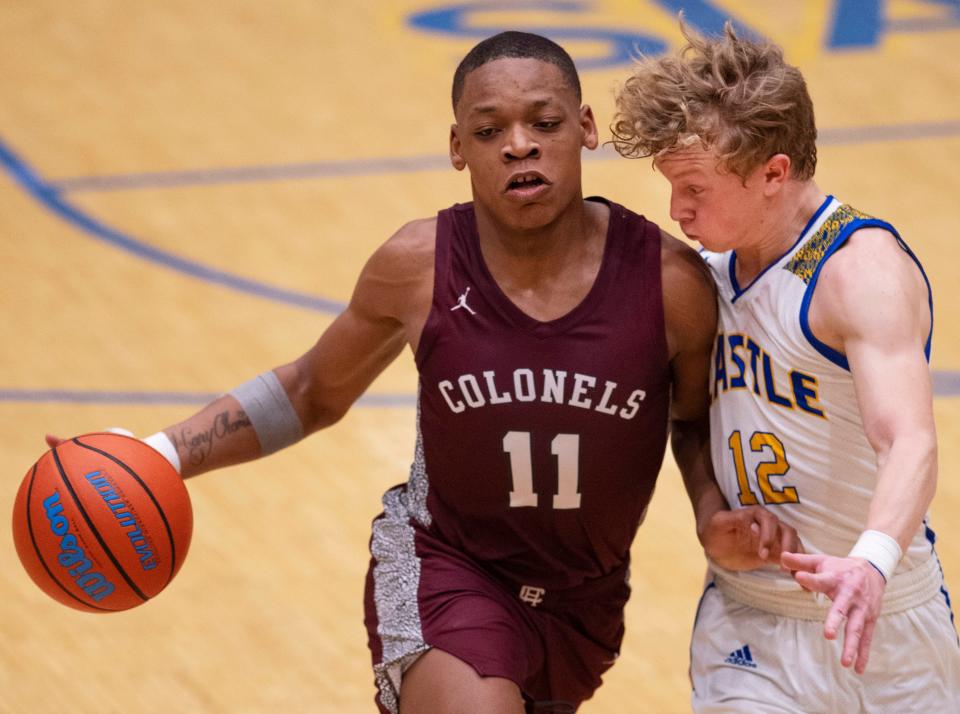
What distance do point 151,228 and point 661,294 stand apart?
245 inches

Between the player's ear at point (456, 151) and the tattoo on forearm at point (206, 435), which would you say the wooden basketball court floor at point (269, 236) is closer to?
the player's ear at point (456, 151)

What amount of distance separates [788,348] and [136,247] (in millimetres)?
6413

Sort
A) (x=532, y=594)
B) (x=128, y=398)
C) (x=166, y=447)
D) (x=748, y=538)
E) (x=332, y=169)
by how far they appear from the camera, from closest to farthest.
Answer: (x=748, y=538) < (x=532, y=594) < (x=166, y=447) < (x=128, y=398) < (x=332, y=169)

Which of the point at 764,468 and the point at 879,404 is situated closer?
the point at 879,404

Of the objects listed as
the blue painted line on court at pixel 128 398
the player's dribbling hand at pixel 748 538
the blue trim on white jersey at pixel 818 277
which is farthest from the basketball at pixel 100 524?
the blue painted line on court at pixel 128 398

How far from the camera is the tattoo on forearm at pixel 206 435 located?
437cm

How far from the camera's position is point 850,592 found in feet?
9.63

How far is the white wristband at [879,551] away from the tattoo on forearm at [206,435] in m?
1.99

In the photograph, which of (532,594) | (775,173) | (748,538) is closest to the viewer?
(775,173)

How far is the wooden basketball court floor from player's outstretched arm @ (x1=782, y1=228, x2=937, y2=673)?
4.94ft

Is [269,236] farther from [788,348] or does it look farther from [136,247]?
[788,348]

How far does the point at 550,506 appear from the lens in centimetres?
401

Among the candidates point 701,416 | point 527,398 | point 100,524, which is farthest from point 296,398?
point 701,416

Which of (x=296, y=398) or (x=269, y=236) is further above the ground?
(x=269, y=236)
